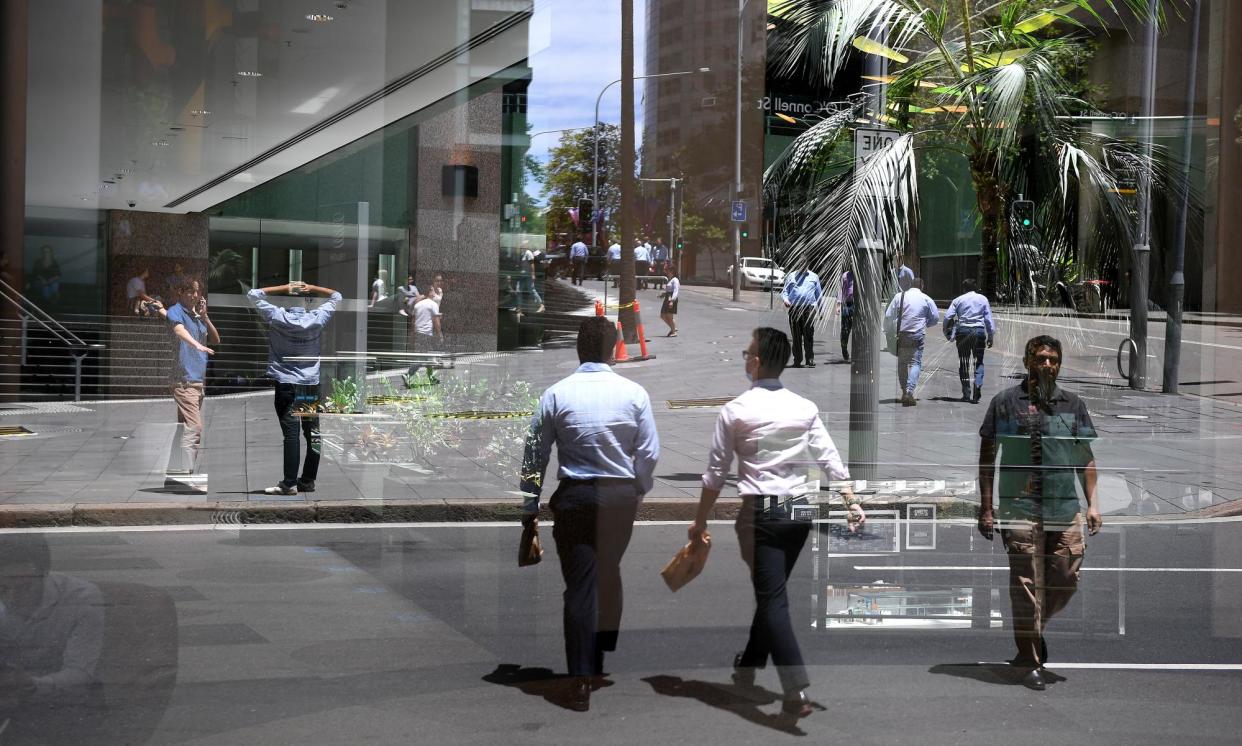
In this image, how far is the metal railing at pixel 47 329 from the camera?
55.6 feet

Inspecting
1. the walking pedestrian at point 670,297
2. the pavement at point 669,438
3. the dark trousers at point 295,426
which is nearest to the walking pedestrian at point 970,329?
the pavement at point 669,438

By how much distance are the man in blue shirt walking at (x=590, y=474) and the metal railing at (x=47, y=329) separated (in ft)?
46.2

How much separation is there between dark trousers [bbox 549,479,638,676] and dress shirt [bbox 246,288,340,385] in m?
4.90

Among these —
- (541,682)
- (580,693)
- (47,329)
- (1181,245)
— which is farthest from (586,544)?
(47,329)

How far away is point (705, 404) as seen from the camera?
29.5ft

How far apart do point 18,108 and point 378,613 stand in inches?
502

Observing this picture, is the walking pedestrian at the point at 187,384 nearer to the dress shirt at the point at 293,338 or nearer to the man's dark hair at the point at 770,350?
the dress shirt at the point at 293,338

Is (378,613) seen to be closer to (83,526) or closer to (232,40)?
(83,526)

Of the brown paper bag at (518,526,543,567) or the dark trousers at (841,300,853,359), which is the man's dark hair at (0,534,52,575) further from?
the dark trousers at (841,300,853,359)

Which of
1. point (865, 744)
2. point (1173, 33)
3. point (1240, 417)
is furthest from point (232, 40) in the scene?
point (865, 744)

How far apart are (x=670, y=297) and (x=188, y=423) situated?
4650mm

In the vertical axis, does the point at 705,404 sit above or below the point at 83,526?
above

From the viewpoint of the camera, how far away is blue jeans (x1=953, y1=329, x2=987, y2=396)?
8.37 m

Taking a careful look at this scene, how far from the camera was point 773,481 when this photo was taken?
4.59 m
